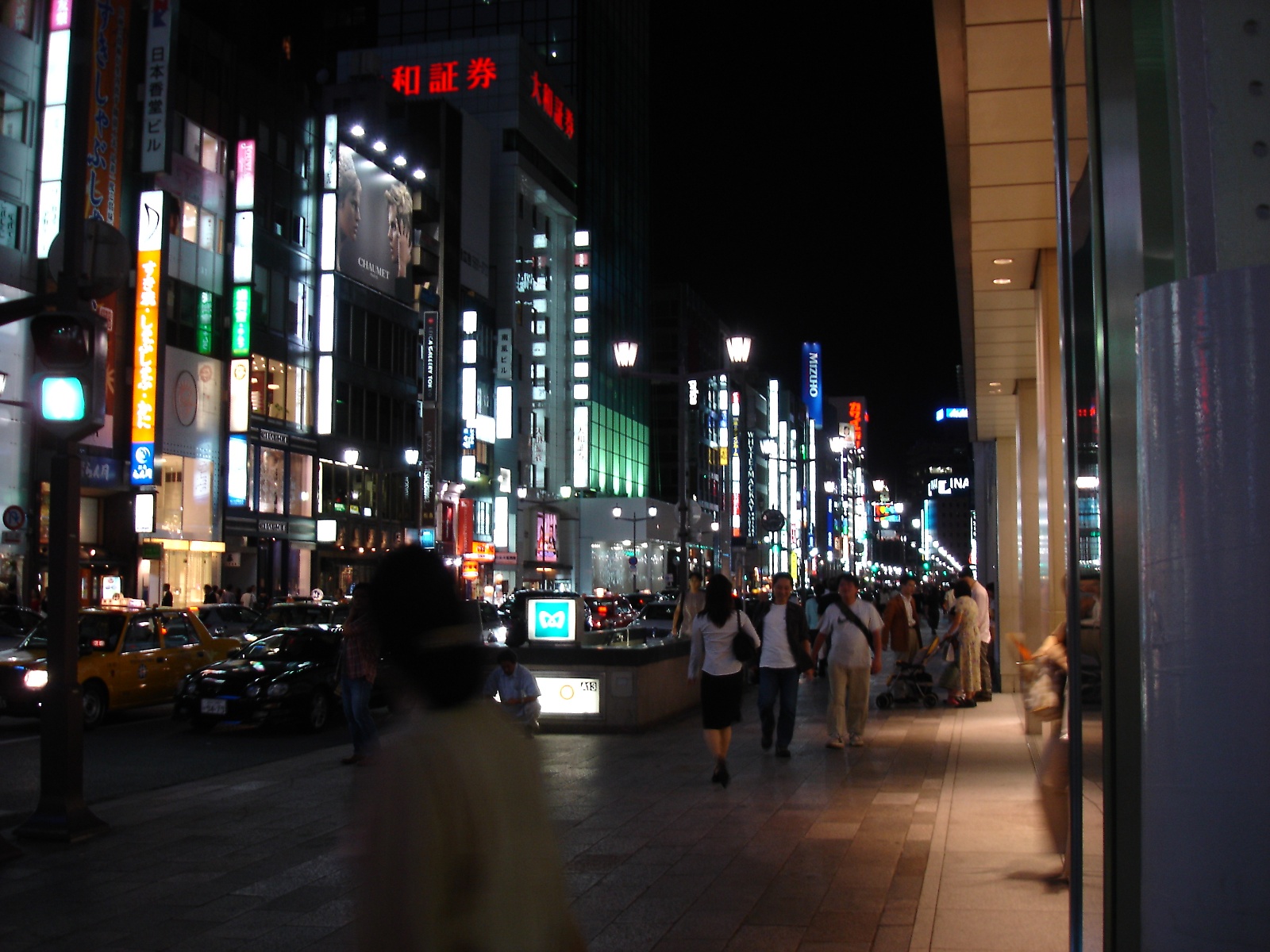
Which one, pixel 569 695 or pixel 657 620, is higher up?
pixel 657 620

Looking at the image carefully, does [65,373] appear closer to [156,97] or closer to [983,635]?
[983,635]

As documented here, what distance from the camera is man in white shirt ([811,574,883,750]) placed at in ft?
46.6

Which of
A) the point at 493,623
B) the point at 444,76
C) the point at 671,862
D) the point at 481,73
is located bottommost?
the point at 671,862

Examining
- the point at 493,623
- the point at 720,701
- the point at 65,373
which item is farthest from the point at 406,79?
the point at 65,373

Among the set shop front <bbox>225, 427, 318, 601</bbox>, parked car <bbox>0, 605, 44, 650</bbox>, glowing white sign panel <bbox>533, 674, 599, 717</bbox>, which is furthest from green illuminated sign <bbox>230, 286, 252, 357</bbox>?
glowing white sign panel <bbox>533, 674, 599, 717</bbox>

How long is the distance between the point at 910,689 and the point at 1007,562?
281cm

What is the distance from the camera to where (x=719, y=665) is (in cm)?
1218

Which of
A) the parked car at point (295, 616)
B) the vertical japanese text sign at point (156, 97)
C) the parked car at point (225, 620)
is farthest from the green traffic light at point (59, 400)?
the vertical japanese text sign at point (156, 97)

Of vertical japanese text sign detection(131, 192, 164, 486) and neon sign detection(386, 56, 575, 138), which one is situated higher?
neon sign detection(386, 56, 575, 138)

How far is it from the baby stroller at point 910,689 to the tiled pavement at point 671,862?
6.29m

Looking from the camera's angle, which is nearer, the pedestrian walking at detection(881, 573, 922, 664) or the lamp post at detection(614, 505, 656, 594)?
the pedestrian walking at detection(881, 573, 922, 664)

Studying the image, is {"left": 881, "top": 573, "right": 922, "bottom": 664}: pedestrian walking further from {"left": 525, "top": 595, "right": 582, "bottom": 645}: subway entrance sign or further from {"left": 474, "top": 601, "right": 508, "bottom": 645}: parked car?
{"left": 474, "top": 601, "right": 508, "bottom": 645}: parked car

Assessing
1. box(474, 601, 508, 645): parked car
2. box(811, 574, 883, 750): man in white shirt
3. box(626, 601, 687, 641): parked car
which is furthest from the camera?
box(474, 601, 508, 645): parked car

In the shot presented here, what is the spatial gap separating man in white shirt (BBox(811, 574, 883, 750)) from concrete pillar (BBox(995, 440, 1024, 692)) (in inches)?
224
